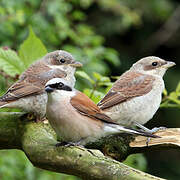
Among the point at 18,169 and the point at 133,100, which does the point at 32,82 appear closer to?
the point at 133,100

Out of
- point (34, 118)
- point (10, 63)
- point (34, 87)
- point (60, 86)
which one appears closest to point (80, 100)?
point (60, 86)

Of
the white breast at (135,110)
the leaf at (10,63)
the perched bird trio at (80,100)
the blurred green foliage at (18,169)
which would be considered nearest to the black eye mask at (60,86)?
the perched bird trio at (80,100)

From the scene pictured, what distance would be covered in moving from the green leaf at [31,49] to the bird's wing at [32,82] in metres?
0.14

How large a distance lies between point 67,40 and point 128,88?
3303 mm

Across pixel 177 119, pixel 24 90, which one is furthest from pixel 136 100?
pixel 177 119

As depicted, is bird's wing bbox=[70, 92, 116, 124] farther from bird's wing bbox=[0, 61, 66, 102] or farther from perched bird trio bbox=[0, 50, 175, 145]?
bird's wing bbox=[0, 61, 66, 102]

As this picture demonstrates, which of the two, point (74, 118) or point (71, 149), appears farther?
point (74, 118)

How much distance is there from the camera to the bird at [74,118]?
2721 millimetres

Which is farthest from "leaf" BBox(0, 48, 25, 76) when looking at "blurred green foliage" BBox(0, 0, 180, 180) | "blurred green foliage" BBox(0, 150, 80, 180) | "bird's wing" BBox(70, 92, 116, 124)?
"blurred green foliage" BBox(0, 150, 80, 180)

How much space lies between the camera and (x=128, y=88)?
3711 millimetres

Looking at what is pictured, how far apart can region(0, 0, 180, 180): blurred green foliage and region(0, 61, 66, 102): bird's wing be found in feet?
0.46

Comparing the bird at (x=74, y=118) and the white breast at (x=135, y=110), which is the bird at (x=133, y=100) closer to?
the white breast at (x=135, y=110)

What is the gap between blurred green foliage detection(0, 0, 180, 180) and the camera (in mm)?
3697

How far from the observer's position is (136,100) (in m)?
3.64
